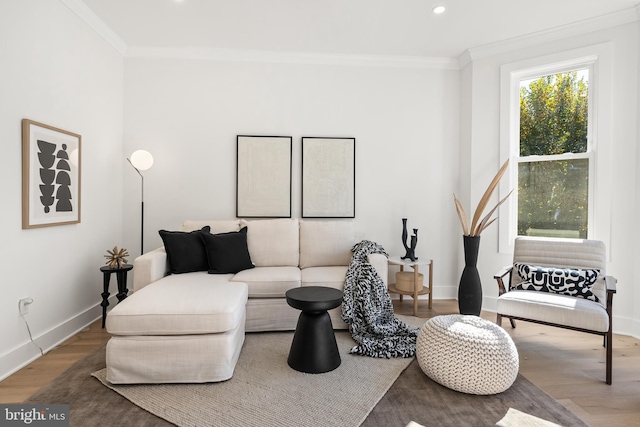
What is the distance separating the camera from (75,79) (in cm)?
297

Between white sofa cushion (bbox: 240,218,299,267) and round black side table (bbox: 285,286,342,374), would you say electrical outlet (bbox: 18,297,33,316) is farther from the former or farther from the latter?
round black side table (bbox: 285,286,342,374)

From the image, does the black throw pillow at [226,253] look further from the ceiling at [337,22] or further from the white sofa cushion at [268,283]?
the ceiling at [337,22]

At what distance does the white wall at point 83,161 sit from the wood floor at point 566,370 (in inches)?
7.5

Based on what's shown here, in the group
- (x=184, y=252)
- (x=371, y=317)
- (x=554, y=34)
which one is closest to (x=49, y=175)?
(x=184, y=252)

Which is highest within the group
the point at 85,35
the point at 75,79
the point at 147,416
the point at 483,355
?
the point at 85,35

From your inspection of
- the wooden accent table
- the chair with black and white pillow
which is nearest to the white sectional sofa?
the wooden accent table

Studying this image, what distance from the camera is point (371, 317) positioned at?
9.43 ft

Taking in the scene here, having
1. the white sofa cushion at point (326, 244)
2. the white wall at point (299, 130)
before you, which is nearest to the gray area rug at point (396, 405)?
the white sofa cushion at point (326, 244)

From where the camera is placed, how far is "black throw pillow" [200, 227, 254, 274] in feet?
10.4

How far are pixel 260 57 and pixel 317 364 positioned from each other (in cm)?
330

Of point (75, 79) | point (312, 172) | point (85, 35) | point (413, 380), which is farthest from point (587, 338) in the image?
point (85, 35)

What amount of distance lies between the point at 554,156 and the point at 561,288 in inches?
59.3

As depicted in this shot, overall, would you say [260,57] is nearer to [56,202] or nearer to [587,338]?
[56,202]

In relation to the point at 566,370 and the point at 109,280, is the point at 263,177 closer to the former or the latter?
the point at 109,280
